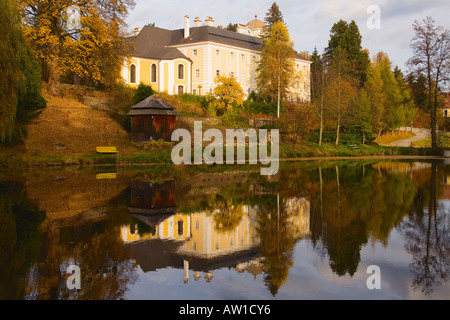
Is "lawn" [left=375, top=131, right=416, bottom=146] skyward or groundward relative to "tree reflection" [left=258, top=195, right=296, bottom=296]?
skyward

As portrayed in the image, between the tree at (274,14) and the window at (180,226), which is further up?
the tree at (274,14)

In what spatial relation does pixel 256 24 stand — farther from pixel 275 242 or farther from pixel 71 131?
pixel 275 242

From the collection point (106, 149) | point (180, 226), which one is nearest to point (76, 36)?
point (106, 149)

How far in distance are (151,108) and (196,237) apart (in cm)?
2599

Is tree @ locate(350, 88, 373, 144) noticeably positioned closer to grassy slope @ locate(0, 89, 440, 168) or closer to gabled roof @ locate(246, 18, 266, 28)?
grassy slope @ locate(0, 89, 440, 168)

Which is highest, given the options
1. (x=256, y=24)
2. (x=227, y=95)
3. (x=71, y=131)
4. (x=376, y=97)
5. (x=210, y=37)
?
(x=256, y=24)

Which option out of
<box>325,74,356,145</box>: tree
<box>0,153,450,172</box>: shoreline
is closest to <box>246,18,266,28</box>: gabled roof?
<box>325,74,356,145</box>: tree

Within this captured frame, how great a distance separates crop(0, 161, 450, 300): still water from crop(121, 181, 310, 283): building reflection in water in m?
0.03

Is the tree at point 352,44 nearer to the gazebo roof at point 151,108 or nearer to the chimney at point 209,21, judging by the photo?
the chimney at point 209,21

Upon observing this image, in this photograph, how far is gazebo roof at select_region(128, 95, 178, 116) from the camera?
3459 cm

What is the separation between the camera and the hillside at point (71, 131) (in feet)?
99.7

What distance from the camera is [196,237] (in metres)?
10.0

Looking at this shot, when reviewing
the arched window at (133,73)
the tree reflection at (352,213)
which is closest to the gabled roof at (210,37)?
the arched window at (133,73)

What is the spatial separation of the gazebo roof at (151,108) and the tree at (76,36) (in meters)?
5.96
